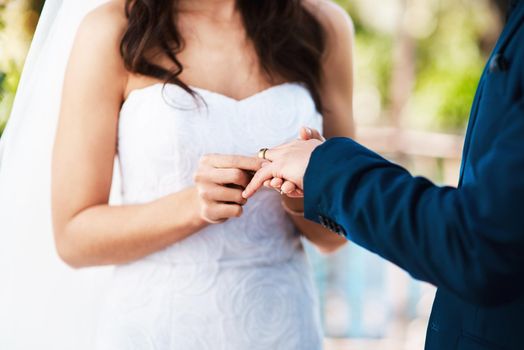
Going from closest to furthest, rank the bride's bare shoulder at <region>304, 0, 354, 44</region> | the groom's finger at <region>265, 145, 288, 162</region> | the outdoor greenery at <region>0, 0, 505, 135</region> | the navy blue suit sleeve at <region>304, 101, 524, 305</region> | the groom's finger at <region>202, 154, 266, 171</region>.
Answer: the navy blue suit sleeve at <region>304, 101, 524, 305</region>, the groom's finger at <region>265, 145, 288, 162</region>, the groom's finger at <region>202, 154, 266, 171</region>, the bride's bare shoulder at <region>304, 0, 354, 44</region>, the outdoor greenery at <region>0, 0, 505, 135</region>

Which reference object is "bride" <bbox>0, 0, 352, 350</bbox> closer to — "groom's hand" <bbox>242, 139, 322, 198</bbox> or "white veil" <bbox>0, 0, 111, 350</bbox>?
"white veil" <bbox>0, 0, 111, 350</bbox>

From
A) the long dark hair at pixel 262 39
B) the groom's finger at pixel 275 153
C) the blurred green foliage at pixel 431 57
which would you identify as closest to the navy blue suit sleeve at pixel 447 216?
the groom's finger at pixel 275 153

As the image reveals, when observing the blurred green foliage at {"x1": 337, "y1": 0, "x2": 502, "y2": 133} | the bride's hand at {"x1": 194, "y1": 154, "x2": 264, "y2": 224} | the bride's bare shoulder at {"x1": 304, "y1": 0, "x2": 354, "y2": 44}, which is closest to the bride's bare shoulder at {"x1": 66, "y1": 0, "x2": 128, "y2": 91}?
the bride's hand at {"x1": 194, "y1": 154, "x2": 264, "y2": 224}

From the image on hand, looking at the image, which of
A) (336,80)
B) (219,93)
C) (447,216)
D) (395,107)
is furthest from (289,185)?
(395,107)

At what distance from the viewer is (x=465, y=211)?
1.11m

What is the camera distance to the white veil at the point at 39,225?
6.61 feet

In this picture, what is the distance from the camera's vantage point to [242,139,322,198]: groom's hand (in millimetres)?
1427

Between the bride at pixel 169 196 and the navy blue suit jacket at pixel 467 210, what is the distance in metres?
0.58

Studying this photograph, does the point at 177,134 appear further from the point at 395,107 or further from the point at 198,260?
the point at 395,107

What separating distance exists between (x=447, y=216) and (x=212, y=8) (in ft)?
4.27

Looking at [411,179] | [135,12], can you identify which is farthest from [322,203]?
[135,12]

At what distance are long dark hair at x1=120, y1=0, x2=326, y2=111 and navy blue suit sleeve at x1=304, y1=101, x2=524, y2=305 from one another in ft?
2.78

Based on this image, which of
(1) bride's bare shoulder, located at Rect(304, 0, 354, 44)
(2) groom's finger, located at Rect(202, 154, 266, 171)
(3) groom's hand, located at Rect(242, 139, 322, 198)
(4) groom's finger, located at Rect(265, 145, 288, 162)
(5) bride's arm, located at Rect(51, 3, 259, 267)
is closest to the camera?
(3) groom's hand, located at Rect(242, 139, 322, 198)

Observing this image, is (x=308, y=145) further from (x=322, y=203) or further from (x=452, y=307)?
(x=452, y=307)
